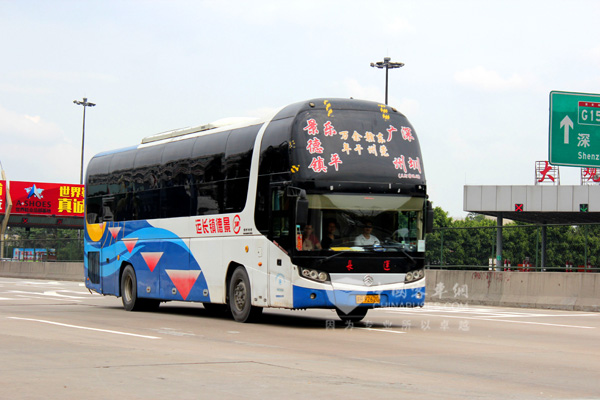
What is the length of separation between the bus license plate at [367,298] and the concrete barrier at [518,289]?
1008 cm

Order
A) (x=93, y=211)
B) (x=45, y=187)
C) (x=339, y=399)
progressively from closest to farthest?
1. (x=339, y=399)
2. (x=93, y=211)
3. (x=45, y=187)

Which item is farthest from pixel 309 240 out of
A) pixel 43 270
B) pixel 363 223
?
pixel 43 270

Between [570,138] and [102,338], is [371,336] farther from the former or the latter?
[570,138]

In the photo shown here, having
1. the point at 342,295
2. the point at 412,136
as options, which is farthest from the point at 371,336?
the point at 412,136

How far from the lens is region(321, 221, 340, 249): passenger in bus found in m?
16.5

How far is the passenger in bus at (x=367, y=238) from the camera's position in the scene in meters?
16.7

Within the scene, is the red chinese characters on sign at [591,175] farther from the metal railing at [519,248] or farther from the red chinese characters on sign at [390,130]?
the red chinese characters on sign at [390,130]

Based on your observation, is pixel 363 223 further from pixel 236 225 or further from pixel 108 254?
pixel 108 254

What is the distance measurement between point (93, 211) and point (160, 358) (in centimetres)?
1370

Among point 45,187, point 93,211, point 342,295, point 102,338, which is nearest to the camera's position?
point 102,338

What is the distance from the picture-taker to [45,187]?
79.7m

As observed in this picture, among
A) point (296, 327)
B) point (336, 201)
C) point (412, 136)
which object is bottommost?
point (296, 327)

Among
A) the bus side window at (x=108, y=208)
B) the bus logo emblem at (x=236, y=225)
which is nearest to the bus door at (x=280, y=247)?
the bus logo emblem at (x=236, y=225)

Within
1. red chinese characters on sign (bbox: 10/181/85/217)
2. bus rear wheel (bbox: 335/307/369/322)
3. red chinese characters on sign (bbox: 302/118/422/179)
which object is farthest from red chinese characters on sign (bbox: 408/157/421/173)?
red chinese characters on sign (bbox: 10/181/85/217)
